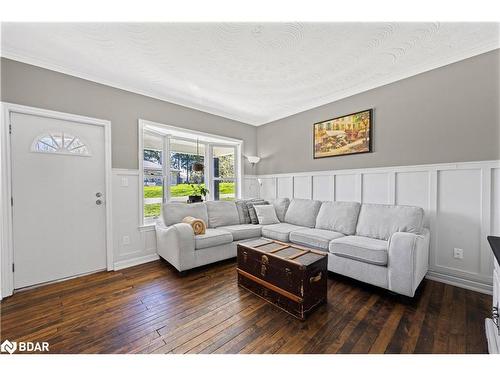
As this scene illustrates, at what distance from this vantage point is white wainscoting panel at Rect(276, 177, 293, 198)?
403 centimetres

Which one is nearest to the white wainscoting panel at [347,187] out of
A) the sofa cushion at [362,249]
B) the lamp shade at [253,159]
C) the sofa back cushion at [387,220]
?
the sofa back cushion at [387,220]

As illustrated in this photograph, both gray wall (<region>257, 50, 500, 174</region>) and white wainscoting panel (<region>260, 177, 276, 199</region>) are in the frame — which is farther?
white wainscoting panel (<region>260, 177, 276, 199</region>)

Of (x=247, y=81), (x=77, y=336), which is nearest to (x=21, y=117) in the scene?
(x=77, y=336)

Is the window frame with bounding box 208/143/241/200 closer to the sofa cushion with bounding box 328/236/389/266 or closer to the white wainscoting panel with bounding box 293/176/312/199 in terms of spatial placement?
the white wainscoting panel with bounding box 293/176/312/199

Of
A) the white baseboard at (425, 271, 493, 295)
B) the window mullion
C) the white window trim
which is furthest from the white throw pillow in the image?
the white baseboard at (425, 271, 493, 295)

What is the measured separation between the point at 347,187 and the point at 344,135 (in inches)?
32.6

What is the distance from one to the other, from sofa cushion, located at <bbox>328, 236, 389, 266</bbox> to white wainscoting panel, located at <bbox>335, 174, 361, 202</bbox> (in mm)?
876

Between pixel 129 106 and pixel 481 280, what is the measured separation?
4778mm

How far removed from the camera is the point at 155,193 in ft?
11.3

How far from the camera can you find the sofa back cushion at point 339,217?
9.14 ft

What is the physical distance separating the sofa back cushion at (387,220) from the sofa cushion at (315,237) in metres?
0.33

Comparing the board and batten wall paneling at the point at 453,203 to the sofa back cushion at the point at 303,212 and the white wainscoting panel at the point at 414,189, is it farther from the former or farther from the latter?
the sofa back cushion at the point at 303,212

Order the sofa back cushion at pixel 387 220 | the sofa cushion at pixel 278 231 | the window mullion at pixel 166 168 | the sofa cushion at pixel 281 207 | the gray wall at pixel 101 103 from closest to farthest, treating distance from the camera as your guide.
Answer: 1. the gray wall at pixel 101 103
2. the sofa back cushion at pixel 387 220
3. the sofa cushion at pixel 278 231
4. the window mullion at pixel 166 168
5. the sofa cushion at pixel 281 207
